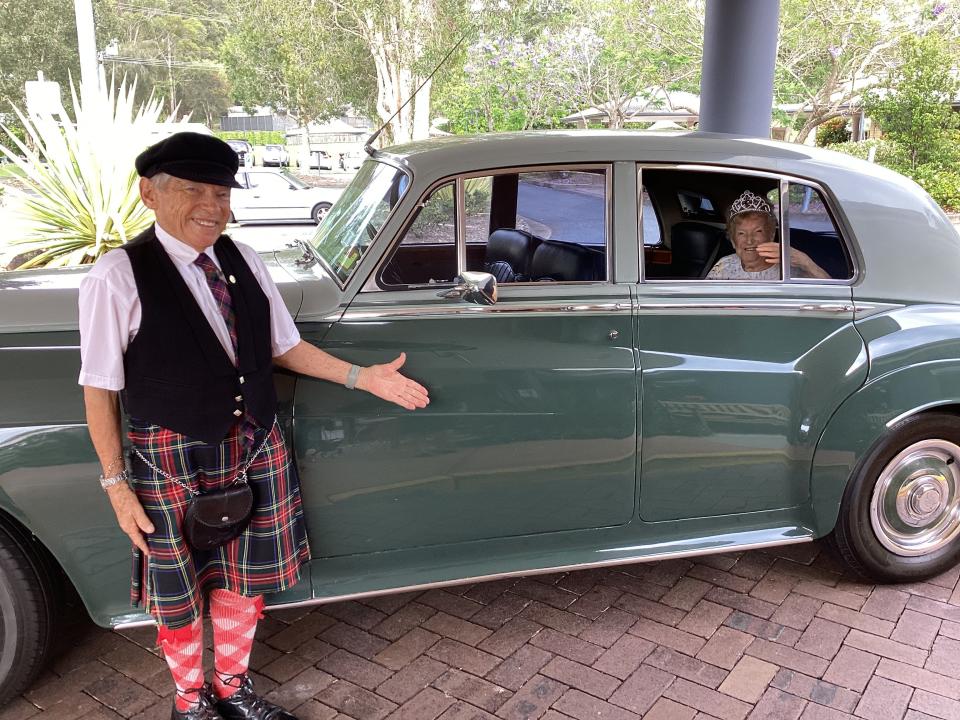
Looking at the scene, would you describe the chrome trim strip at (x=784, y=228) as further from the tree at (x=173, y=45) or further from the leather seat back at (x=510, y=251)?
the tree at (x=173, y=45)

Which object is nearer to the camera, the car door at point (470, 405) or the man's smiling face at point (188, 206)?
the man's smiling face at point (188, 206)

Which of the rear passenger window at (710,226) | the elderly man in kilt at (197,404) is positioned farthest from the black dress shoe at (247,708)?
the rear passenger window at (710,226)

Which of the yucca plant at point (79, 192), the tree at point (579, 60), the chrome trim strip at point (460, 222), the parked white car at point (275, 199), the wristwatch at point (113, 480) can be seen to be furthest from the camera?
the tree at point (579, 60)

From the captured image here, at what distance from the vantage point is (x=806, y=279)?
3.27 metres

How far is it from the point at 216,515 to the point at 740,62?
18.0 ft

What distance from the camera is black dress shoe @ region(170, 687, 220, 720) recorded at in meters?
2.65

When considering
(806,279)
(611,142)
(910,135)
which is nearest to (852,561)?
(806,279)

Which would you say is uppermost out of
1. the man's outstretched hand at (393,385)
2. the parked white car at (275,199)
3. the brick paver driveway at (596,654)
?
the man's outstretched hand at (393,385)

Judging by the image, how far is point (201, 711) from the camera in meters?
2.66

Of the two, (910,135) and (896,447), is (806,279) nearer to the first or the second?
(896,447)

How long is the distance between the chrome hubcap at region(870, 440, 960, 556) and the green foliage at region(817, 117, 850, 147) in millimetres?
22088

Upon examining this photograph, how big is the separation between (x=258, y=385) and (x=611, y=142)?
159 centimetres

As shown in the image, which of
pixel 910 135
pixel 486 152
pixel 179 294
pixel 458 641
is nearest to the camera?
pixel 179 294

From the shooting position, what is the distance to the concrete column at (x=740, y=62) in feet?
20.4
